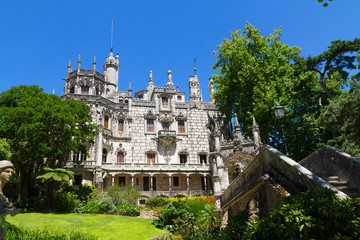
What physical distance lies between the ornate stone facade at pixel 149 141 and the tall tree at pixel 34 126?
5314 mm

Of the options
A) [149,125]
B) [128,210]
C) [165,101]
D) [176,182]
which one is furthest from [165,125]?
[128,210]

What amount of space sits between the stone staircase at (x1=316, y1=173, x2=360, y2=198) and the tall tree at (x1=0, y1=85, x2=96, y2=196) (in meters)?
21.1

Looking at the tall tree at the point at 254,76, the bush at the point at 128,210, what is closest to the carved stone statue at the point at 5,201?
the bush at the point at 128,210

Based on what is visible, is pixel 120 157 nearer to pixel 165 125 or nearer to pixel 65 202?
pixel 165 125

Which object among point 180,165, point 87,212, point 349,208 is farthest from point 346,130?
point 180,165

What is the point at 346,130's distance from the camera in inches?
587

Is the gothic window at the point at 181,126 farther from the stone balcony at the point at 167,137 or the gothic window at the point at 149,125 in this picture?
the gothic window at the point at 149,125

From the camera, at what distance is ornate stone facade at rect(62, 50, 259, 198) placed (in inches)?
1275

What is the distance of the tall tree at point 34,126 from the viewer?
Answer: 22.3 m

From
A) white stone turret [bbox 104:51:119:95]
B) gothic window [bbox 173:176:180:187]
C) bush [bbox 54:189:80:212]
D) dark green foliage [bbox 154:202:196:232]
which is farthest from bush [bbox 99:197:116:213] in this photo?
white stone turret [bbox 104:51:119:95]

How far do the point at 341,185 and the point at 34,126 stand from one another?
21.6 meters

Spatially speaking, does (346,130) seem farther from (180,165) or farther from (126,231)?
(180,165)

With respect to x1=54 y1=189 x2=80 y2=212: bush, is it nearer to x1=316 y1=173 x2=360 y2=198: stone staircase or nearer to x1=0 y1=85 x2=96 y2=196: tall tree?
x1=0 y1=85 x2=96 y2=196: tall tree

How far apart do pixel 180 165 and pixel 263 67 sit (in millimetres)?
15552
